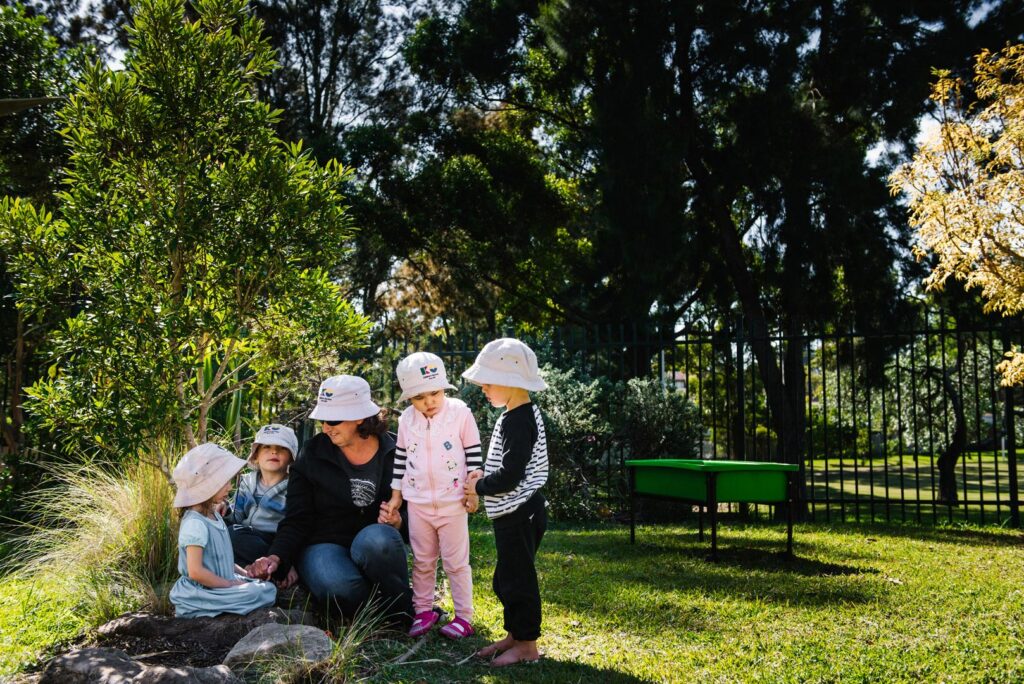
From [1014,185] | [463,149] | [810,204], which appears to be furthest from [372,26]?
[1014,185]

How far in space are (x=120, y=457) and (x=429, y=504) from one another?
232 centimetres

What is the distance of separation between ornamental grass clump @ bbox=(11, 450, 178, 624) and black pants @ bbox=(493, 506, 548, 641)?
194 centimetres

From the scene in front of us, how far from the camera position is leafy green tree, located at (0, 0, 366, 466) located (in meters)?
5.32

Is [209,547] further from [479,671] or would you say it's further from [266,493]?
[479,671]

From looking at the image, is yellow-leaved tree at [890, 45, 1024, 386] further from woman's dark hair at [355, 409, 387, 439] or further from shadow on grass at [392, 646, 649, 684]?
woman's dark hair at [355, 409, 387, 439]

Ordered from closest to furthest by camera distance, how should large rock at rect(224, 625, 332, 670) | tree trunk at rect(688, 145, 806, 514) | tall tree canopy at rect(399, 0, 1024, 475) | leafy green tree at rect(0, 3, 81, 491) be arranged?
large rock at rect(224, 625, 332, 670) → leafy green tree at rect(0, 3, 81, 491) → tree trunk at rect(688, 145, 806, 514) → tall tree canopy at rect(399, 0, 1024, 475)

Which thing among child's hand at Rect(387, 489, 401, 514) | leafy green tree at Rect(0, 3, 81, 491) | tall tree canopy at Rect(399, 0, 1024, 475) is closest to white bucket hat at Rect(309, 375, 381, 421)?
child's hand at Rect(387, 489, 401, 514)

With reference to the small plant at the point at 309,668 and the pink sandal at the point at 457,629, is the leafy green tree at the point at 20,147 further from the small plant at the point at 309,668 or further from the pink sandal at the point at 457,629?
the small plant at the point at 309,668

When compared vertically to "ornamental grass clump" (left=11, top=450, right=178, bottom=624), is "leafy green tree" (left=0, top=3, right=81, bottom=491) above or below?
above

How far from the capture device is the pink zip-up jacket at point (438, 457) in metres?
4.44

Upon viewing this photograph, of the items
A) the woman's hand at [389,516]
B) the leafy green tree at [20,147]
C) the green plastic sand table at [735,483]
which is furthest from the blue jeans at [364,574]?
the leafy green tree at [20,147]

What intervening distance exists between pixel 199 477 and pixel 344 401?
0.89 m

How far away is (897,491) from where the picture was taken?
18.6 m

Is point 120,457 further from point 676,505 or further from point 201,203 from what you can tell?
point 676,505
